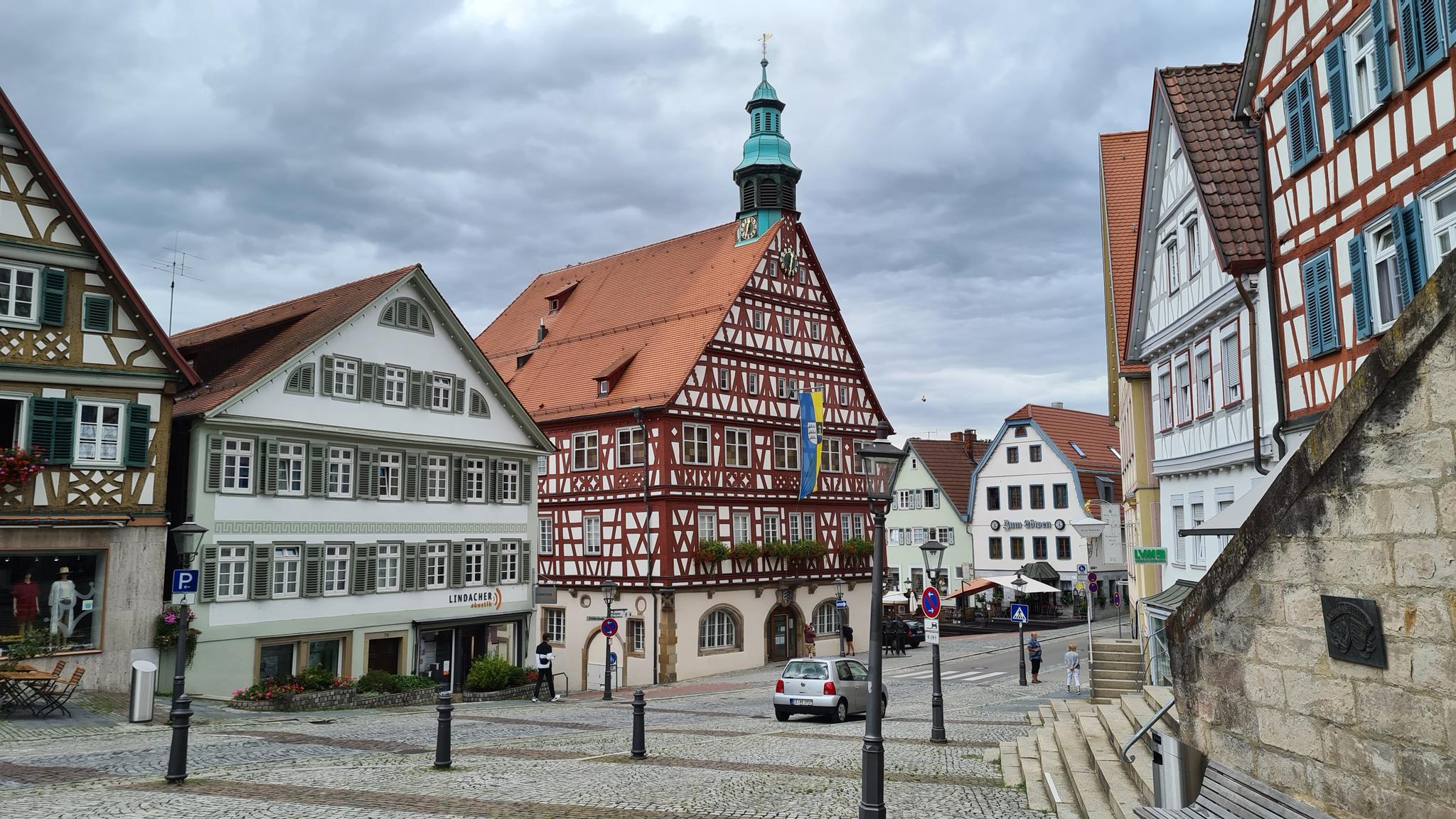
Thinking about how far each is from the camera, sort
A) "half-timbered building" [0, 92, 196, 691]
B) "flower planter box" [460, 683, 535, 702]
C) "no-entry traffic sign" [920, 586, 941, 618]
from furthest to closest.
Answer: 1. "flower planter box" [460, 683, 535, 702]
2. "half-timbered building" [0, 92, 196, 691]
3. "no-entry traffic sign" [920, 586, 941, 618]

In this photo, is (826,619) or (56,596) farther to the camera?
(826,619)

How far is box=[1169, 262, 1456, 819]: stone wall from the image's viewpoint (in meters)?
5.66

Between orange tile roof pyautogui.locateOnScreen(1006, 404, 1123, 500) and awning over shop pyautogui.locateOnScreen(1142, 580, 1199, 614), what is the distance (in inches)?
1480

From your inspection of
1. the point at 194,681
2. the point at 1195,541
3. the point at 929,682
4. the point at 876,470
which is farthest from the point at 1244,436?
the point at 194,681

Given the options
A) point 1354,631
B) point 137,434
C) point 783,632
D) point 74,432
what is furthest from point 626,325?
point 1354,631

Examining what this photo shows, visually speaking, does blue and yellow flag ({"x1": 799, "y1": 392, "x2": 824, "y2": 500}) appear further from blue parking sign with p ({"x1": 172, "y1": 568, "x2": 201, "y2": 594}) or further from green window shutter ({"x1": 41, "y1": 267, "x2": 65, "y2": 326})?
blue parking sign with p ({"x1": 172, "y1": 568, "x2": 201, "y2": 594})

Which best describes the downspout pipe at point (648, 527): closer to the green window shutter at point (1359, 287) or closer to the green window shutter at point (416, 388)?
the green window shutter at point (416, 388)

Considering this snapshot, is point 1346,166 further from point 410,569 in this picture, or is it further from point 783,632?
point 783,632

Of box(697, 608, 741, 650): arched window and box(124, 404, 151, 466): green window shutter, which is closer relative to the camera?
box(124, 404, 151, 466): green window shutter

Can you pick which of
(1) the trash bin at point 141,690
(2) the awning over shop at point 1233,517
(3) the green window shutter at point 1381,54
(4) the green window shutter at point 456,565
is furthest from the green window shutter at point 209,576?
(3) the green window shutter at point 1381,54

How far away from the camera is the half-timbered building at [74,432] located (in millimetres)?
20906

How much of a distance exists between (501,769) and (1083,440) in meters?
51.7

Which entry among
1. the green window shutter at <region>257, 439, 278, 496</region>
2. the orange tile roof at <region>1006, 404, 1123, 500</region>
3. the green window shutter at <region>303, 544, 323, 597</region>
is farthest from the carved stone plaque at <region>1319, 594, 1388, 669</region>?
the orange tile roof at <region>1006, 404, 1123, 500</region>

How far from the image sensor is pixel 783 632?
132 ft
